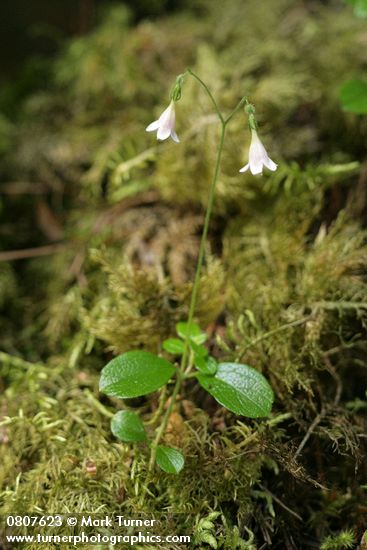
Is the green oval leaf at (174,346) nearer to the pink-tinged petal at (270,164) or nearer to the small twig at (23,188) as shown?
the pink-tinged petal at (270,164)

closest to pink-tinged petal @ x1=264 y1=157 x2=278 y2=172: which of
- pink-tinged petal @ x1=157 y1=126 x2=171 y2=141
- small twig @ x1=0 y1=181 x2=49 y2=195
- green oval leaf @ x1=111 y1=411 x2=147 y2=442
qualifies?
pink-tinged petal @ x1=157 y1=126 x2=171 y2=141

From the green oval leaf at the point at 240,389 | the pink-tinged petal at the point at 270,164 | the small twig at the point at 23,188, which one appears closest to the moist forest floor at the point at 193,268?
the small twig at the point at 23,188

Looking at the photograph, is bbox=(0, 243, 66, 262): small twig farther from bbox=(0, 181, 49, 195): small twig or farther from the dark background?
the dark background

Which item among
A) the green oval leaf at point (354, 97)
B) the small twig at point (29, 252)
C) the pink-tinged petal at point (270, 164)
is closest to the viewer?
the pink-tinged petal at point (270, 164)

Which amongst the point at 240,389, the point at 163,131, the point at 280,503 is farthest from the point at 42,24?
the point at 280,503

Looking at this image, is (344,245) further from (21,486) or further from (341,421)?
(21,486)

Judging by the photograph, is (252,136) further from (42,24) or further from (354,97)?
(42,24)

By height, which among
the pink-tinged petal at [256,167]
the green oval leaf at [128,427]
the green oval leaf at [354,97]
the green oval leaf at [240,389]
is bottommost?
the green oval leaf at [128,427]
